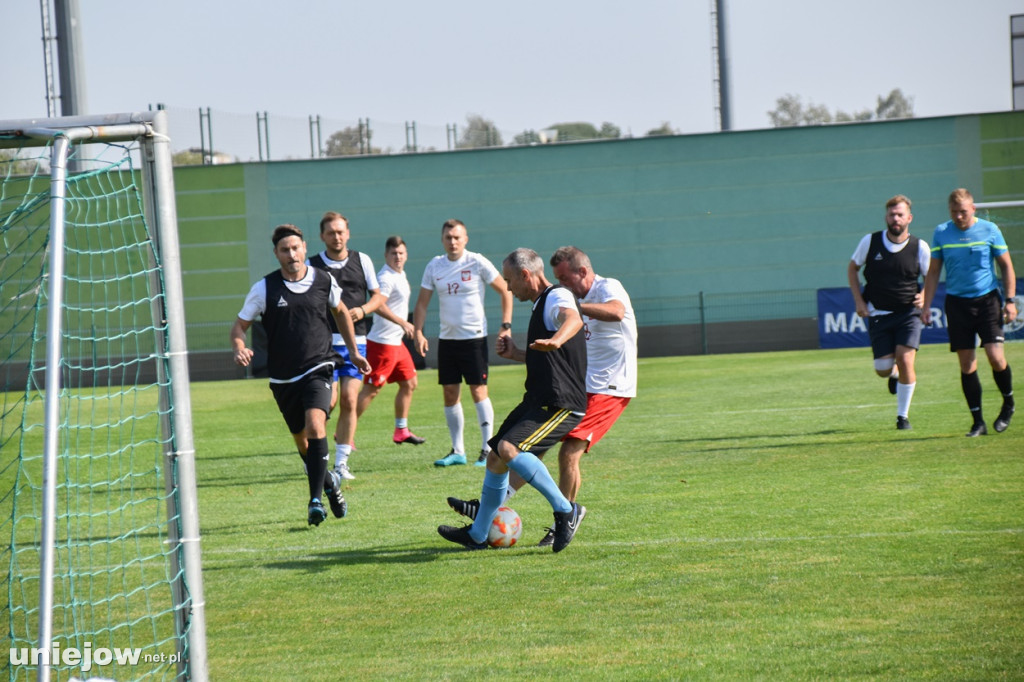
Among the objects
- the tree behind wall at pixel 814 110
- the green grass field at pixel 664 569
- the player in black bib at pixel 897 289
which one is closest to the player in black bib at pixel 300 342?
the green grass field at pixel 664 569

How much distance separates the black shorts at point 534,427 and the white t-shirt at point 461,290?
4292 millimetres

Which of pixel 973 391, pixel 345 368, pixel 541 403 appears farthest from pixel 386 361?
pixel 973 391

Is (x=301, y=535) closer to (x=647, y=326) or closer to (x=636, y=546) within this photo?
(x=636, y=546)

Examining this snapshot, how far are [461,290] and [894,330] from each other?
4370mm

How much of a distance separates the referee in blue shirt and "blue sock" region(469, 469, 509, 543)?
549 cm

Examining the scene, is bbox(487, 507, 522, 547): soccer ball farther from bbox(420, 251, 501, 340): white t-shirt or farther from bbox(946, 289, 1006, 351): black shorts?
bbox(946, 289, 1006, 351): black shorts

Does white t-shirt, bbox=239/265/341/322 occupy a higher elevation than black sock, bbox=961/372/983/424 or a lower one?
higher

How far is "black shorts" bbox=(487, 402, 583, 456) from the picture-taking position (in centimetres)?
623

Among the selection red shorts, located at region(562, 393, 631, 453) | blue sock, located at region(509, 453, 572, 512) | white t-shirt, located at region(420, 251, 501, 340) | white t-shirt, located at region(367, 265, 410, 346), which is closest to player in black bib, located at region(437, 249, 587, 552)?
blue sock, located at region(509, 453, 572, 512)

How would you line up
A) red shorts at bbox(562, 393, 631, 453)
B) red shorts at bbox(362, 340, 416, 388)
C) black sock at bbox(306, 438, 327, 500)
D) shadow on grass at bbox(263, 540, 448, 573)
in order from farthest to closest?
red shorts at bbox(362, 340, 416, 388) → black sock at bbox(306, 438, 327, 500) → red shorts at bbox(562, 393, 631, 453) → shadow on grass at bbox(263, 540, 448, 573)

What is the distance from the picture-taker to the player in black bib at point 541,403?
620 cm

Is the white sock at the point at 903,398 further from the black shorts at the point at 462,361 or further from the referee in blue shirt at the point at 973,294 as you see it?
the black shorts at the point at 462,361

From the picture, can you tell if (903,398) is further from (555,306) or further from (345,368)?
(555,306)

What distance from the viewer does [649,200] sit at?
3334cm
